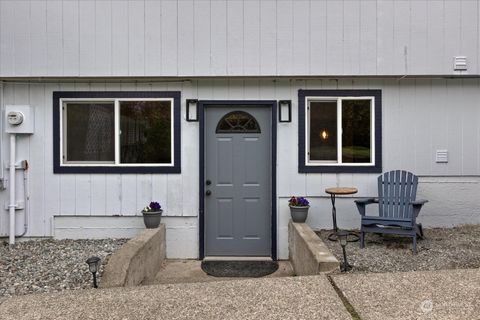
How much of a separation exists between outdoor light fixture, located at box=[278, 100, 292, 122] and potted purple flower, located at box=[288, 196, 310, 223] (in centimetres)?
118

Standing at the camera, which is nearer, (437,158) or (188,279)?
(188,279)

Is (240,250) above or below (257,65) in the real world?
below

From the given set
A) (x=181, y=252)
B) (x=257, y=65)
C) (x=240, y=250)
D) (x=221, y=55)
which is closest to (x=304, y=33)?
(x=257, y=65)

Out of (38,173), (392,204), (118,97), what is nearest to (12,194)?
(38,173)

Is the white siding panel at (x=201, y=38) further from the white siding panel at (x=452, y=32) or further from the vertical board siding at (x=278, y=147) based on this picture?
the white siding panel at (x=452, y=32)

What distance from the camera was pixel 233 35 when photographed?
17.2 ft

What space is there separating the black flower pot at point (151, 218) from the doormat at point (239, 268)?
91cm

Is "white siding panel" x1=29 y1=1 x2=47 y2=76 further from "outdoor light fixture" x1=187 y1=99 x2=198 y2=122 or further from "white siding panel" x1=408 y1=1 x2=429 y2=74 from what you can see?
"white siding panel" x1=408 y1=1 x2=429 y2=74

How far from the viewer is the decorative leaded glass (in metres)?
5.45

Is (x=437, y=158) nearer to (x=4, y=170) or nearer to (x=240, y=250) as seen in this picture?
(x=240, y=250)

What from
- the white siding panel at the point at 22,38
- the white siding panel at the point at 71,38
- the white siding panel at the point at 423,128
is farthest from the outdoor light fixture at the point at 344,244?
the white siding panel at the point at 22,38

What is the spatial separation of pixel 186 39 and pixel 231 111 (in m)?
1.22

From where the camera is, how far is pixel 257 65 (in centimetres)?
523

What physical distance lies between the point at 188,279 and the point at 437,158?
3980mm
